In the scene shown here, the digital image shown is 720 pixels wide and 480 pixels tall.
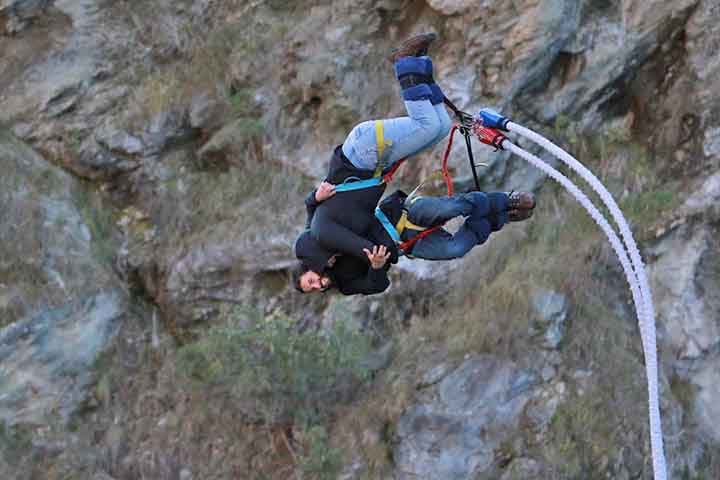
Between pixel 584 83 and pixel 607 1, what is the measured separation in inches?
32.8

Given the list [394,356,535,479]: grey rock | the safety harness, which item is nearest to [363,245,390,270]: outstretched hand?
the safety harness

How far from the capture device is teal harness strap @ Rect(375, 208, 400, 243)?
5.36 metres

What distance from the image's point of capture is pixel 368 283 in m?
5.24

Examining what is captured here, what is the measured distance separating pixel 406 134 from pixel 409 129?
0.10 feet

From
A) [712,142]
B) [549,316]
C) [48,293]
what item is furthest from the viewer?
[48,293]

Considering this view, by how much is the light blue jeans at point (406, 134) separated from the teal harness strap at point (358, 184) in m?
0.11

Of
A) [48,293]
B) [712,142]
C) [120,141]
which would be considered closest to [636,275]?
[712,142]

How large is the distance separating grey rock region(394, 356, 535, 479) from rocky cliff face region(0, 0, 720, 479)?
0.06 feet

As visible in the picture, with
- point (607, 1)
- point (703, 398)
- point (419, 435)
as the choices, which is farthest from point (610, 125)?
point (419, 435)

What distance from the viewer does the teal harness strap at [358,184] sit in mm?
5242

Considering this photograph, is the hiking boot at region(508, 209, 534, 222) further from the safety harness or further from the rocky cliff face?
the rocky cliff face

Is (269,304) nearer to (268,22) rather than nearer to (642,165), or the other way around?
(268,22)

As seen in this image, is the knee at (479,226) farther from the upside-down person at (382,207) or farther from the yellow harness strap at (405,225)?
the yellow harness strap at (405,225)

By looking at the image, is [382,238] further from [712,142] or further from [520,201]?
[712,142]
